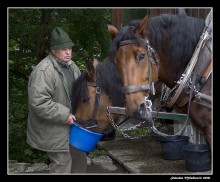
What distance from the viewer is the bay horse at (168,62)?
3.03 meters

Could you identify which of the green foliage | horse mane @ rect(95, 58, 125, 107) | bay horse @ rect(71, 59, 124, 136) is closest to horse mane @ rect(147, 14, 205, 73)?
horse mane @ rect(95, 58, 125, 107)

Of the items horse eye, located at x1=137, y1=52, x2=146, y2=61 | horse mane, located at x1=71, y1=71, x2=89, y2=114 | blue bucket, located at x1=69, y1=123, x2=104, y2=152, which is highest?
horse eye, located at x1=137, y1=52, x2=146, y2=61

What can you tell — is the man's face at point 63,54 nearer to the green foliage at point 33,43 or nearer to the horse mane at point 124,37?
the horse mane at point 124,37

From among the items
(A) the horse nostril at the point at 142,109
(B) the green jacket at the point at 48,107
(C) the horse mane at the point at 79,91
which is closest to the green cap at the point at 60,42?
(B) the green jacket at the point at 48,107

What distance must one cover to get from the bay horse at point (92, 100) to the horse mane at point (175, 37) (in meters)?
1.05

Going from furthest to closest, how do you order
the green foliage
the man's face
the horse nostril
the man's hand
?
1. the green foliage
2. the man's face
3. the man's hand
4. the horse nostril

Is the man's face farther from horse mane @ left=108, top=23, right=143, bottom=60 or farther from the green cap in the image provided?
horse mane @ left=108, top=23, right=143, bottom=60

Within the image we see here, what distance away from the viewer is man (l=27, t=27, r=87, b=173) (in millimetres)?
3600

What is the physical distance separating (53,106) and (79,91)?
0.42m

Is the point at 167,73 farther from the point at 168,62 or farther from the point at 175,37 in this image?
the point at 175,37

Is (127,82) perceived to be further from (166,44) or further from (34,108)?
(34,108)

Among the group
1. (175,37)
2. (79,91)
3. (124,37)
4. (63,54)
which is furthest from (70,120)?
(175,37)

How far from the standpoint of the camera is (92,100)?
410 centimetres

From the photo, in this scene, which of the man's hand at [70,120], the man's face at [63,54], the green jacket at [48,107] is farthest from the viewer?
the man's face at [63,54]
